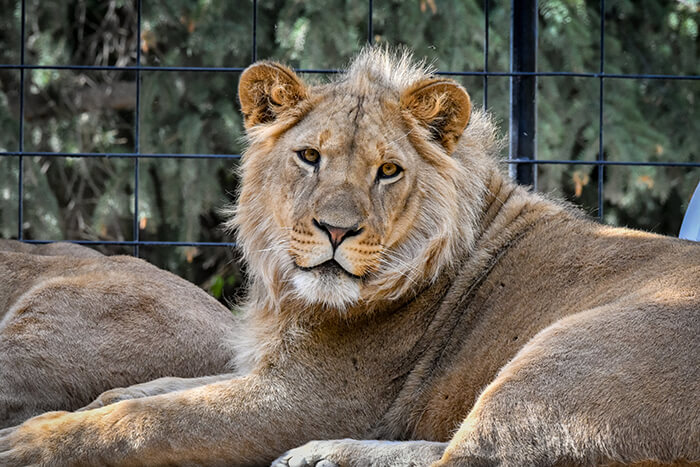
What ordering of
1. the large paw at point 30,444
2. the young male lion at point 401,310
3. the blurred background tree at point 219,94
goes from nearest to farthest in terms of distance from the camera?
the young male lion at point 401,310 → the large paw at point 30,444 → the blurred background tree at point 219,94

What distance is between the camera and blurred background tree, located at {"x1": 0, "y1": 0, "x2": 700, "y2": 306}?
7035mm

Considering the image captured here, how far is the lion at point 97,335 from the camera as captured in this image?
12.4 ft

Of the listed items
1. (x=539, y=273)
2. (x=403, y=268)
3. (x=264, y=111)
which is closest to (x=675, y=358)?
(x=539, y=273)

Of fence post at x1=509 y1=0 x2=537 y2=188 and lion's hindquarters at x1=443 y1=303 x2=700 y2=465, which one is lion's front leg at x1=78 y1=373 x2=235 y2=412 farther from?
fence post at x1=509 y1=0 x2=537 y2=188

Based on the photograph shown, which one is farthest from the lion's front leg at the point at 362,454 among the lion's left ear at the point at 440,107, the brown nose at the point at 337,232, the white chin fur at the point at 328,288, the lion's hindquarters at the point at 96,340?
the lion's left ear at the point at 440,107

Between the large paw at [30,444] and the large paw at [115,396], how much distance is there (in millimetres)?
279

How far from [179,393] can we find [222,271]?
4.69m

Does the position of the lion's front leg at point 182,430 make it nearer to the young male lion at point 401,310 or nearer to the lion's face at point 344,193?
the young male lion at point 401,310

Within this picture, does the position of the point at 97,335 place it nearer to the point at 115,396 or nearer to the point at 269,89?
the point at 115,396

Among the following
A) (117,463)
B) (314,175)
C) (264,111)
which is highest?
(264,111)

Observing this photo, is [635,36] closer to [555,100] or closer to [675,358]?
[555,100]

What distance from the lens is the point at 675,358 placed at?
263cm

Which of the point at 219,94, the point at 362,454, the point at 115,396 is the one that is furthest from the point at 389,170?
the point at 219,94

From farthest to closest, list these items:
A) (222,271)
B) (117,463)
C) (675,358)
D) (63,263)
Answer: (222,271) < (63,263) < (117,463) < (675,358)
